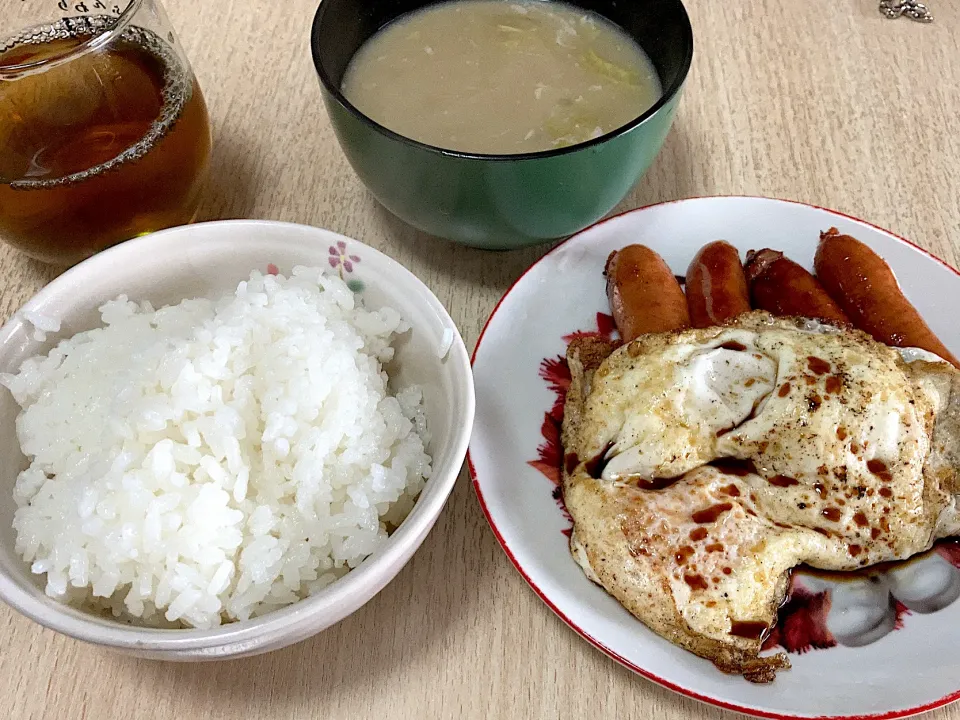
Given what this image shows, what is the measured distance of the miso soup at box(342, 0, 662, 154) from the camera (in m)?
1.42

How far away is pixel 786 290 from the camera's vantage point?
1.40m

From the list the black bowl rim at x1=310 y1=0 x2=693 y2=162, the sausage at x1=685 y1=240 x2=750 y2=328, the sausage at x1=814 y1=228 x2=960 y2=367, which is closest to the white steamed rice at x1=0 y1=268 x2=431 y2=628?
the black bowl rim at x1=310 y1=0 x2=693 y2=162

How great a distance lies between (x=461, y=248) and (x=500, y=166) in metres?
0.45

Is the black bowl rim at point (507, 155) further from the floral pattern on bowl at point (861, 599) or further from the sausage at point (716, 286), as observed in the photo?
the floral pattern on bowl at point (861, 599)

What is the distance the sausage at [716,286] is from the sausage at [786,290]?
0.03 metres

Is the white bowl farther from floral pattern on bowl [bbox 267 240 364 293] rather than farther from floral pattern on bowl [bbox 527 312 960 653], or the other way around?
floral pattern on bowl [bbox 527 312 960 653]

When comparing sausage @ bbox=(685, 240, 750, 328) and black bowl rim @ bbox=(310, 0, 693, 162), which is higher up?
black bowl rim @ bbox=(310, 0, 693, 162)

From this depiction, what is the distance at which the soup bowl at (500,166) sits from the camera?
121 cm

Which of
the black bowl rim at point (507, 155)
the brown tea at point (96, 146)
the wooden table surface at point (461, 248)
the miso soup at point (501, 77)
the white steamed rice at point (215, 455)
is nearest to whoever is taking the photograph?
the white steamed rice at point (215, 455)

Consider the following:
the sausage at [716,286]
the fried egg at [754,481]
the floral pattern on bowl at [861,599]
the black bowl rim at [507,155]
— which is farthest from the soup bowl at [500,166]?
the floral pattern on bowl at [861,599]

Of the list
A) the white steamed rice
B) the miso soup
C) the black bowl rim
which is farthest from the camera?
the miso soup

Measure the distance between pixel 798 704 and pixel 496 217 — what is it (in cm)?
87

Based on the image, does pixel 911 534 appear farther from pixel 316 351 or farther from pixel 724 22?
pixel 724 22

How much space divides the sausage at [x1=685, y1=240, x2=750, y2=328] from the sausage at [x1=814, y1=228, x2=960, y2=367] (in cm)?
16
